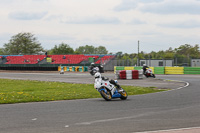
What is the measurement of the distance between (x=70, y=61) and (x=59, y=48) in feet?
124

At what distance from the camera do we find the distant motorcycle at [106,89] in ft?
46.3

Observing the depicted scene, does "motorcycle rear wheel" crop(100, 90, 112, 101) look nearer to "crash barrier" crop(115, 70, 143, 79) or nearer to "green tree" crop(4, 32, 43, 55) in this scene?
"crash barrier" crop(115, 70, 143, 79)

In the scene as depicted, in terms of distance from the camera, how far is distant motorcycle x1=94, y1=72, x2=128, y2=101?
14.1m

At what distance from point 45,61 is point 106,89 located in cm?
5443

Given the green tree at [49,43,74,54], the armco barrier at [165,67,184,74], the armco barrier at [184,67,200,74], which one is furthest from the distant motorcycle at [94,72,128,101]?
the green tree at [49,43,74,54]

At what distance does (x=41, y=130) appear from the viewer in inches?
297

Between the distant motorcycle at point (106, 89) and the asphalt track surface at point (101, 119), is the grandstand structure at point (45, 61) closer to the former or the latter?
the distant motorcycle at point (106, 89)

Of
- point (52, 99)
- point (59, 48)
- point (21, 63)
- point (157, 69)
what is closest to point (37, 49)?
point (59, 48)

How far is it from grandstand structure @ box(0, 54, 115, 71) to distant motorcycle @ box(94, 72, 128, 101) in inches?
1838

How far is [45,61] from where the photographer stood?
222ft

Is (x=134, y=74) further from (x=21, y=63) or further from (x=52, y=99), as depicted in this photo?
(x=21, y=63)

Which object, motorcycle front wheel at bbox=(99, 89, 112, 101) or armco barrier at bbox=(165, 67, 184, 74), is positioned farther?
armco barrier at bbox=(165, 67, 184, 74)

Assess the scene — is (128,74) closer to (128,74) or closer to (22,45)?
(128,74)

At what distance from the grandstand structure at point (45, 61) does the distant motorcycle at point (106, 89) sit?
153 ft
